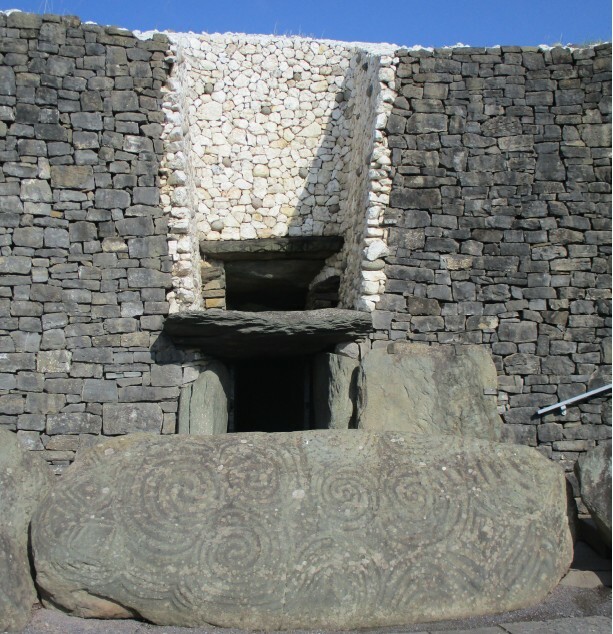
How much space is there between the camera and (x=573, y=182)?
7055mm

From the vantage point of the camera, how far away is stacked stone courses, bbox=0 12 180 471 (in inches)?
254

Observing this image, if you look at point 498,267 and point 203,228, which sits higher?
point 203,228

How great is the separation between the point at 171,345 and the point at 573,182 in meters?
4.30

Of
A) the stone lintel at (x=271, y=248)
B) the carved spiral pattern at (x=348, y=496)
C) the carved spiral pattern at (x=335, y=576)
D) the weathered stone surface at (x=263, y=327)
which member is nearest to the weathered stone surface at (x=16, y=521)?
the carved spiral pattern at (x=335, y=576)

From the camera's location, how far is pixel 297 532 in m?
4.09

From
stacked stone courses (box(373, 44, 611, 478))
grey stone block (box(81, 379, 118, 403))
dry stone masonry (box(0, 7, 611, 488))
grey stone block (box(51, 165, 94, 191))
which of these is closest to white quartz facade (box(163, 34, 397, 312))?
dry stone masonry (box(0, 7, 611, 488))

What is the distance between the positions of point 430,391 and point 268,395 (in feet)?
11.2

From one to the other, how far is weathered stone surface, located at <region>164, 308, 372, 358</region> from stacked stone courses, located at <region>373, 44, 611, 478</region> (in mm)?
394

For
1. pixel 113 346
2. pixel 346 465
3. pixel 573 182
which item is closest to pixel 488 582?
pixel 346 465

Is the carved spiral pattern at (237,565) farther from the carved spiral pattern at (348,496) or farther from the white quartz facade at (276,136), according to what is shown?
the white quartz facade at (276,136)

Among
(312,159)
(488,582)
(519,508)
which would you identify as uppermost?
(312,159)

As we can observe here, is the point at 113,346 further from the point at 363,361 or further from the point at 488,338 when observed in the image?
the point at 488,338

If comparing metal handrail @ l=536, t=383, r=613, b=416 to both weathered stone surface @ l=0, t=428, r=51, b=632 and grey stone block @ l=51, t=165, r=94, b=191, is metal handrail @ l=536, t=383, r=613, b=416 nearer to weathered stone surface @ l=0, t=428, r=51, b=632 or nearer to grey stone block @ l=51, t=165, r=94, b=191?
weathered stone surface @ l=0, t=428, r=51, b=632

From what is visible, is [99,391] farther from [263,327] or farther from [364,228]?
[364,228]
